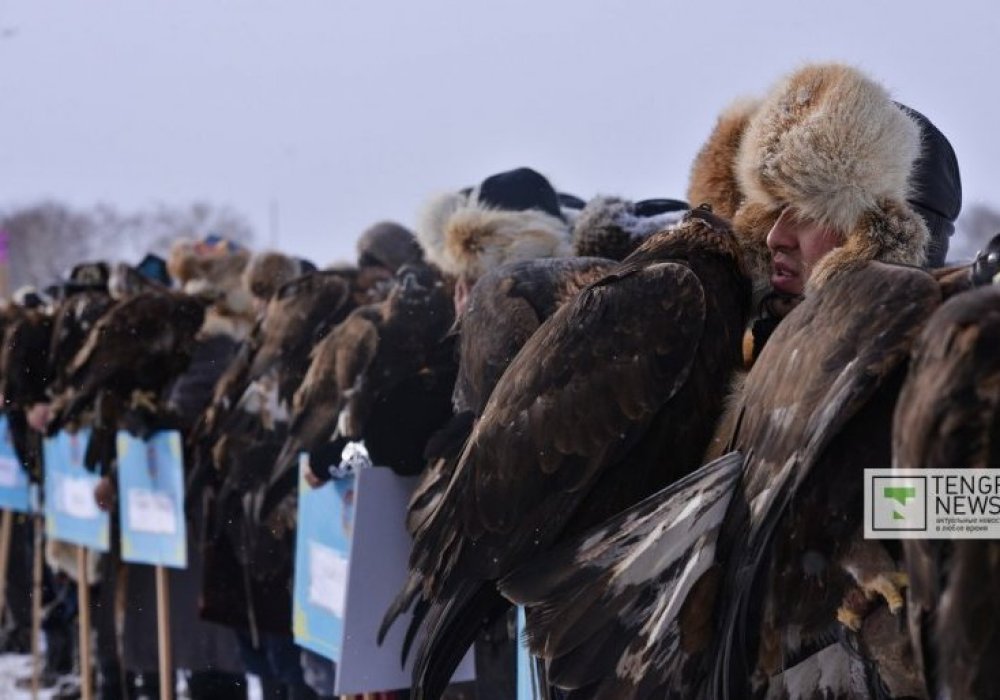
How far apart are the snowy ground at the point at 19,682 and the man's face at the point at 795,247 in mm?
5622

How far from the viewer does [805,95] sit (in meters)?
2.63

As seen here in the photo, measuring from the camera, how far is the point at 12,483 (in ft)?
30.4

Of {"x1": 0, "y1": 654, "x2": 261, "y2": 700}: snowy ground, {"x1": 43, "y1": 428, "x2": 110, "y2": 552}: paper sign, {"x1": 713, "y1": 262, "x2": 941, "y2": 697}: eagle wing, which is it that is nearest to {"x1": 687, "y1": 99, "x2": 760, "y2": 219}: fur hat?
{"x1": 713, "y1": 262, "x2": 941, "y2": 697}: eagle wing

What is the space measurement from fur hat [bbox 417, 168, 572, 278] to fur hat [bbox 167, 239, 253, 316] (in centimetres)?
287

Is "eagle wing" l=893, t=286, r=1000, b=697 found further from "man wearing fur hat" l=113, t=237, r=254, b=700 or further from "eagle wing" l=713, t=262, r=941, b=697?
"man wearing fur hat" l=113, t=237, r=254, b=700

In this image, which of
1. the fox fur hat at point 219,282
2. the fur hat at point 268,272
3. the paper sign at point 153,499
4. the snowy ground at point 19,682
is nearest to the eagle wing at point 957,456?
the paper sign at point 153,499

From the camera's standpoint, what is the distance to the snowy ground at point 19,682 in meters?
8.13

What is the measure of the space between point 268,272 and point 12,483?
3429 mm

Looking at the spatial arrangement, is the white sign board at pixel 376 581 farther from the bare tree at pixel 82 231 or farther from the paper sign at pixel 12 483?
the bare tree at pixel 82 231

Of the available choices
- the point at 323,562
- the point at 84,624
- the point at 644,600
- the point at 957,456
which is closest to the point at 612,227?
the point at 323,562

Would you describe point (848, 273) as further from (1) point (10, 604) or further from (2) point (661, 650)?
(1) point (10, 604)

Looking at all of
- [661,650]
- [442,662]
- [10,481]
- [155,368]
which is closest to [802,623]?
[661,650]

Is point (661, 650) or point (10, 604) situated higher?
point (10, 604)

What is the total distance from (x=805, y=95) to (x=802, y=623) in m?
1.05
